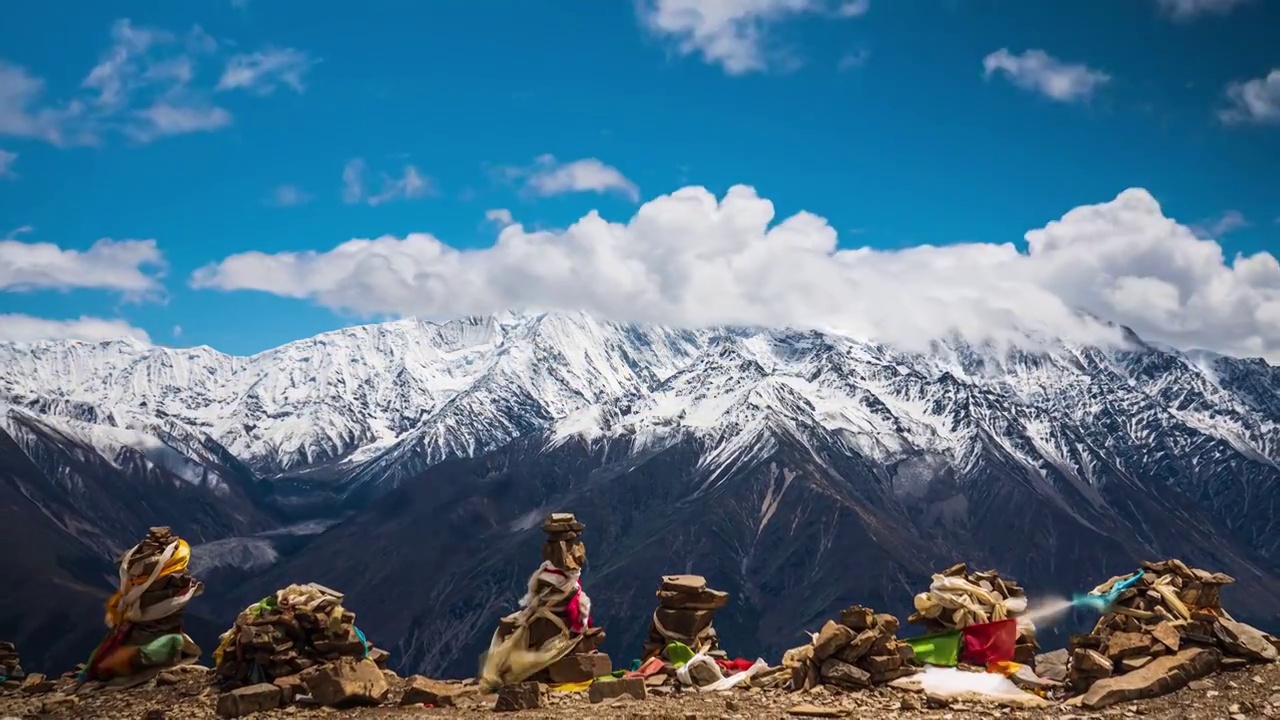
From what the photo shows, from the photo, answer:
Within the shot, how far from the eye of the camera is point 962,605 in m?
20.0

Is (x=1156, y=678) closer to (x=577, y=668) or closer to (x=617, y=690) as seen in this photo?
(x=617, y=690)

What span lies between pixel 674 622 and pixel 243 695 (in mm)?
9555

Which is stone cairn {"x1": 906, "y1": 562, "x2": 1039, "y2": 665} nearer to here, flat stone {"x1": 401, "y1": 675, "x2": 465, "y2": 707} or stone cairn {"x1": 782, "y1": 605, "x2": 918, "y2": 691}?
stone cairn {"x1": 782, "y1": 605, "x2": 918, "y2": 691}

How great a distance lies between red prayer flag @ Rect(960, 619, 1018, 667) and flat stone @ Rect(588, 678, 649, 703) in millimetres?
6322

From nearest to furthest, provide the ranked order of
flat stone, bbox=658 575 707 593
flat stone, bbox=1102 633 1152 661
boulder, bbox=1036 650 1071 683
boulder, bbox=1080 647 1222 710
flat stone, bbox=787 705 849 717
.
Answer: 1. boulder, bbox=1080 647 1222 710
2. flat stone, bbox=787 705 849 717
3. flat stone, bbox=1102 633 1152 661
4. boulder, bbox=1036 650 1071 683
5. flat stone, bbox=658 575 707 593

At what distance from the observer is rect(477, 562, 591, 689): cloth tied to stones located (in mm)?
20953

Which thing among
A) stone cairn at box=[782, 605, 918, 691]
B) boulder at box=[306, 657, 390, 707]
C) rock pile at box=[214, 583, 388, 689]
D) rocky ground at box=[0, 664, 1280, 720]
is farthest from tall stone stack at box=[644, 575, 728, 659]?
boulder at box=[306, 657, 390, 707]

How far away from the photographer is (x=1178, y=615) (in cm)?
1764

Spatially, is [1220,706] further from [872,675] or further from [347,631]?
[347,631]

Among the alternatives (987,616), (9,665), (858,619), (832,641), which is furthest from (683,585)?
(9,665)

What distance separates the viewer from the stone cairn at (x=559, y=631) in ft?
68.7

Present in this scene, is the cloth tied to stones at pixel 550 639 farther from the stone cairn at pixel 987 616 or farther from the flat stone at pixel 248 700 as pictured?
the stone cairn at pixel 987 616

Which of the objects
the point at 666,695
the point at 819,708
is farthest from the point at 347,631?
the point at 819,708

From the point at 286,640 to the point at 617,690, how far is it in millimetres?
7374
